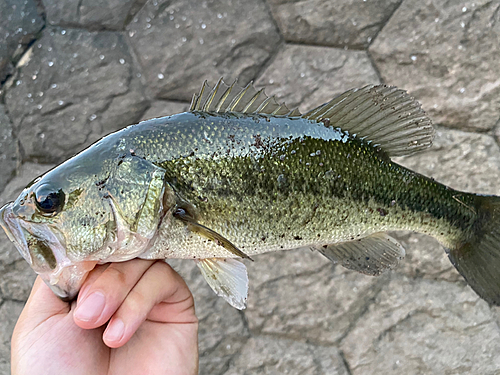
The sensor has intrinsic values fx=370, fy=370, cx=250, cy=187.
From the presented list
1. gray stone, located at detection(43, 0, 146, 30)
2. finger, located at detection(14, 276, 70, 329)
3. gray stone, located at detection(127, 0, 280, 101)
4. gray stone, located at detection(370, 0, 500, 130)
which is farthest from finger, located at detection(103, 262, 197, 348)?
gray stone, located at detection(43, 0, 146, 30)

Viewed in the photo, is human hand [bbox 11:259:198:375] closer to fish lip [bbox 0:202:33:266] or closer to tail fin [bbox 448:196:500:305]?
fish lip [bbox 0:202:33:266]

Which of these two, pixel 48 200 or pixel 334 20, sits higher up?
pixel 48 200

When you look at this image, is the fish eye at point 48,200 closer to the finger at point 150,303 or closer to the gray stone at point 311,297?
the finger at point 150,303

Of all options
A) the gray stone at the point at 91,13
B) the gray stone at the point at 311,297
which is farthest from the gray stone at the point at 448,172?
the gray stone at the point at 91,13

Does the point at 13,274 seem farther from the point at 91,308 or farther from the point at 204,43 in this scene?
the point at 204,43

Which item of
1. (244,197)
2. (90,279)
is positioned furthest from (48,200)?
(244,197)
